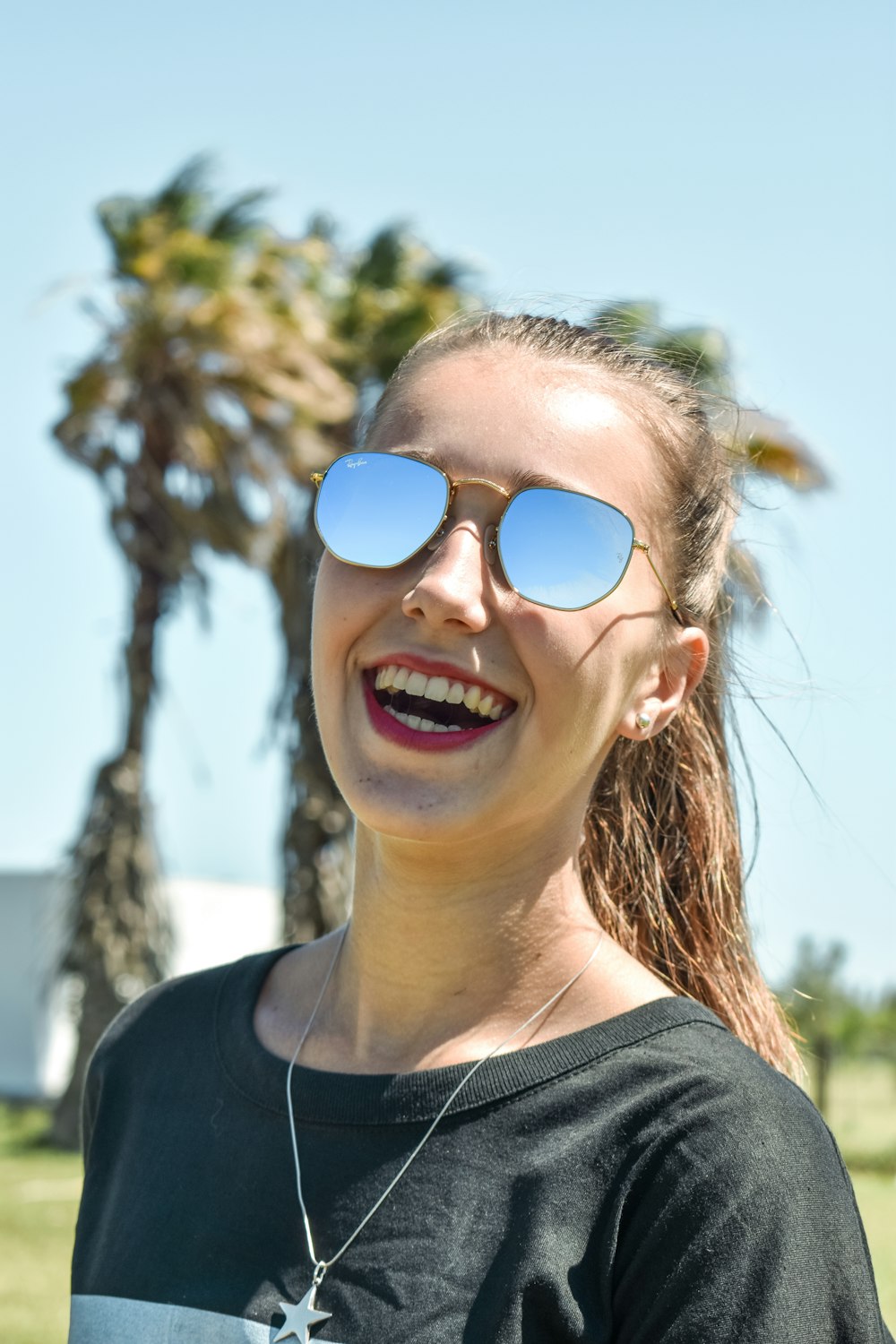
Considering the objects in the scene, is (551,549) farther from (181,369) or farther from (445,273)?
(445,273)

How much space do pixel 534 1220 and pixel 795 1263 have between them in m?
0.27

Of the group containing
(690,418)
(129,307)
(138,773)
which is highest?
(129,307)

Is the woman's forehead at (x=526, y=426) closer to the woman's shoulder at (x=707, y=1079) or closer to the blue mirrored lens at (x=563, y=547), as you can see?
the blue mirrored lens at (x=563, y=547)

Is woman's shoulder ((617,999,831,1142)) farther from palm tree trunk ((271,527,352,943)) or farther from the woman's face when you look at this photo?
palm tree trunk ((271,527,352,943))

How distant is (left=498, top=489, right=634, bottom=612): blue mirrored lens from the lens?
162cm

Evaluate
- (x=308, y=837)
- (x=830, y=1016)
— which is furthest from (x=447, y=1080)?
(x=830, y=1016)

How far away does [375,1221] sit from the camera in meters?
1.53

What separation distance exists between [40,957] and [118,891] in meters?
3.59

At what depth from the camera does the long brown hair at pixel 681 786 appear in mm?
1868

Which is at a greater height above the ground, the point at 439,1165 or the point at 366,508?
the point at 366,508

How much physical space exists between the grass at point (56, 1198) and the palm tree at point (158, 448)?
3.04 feet

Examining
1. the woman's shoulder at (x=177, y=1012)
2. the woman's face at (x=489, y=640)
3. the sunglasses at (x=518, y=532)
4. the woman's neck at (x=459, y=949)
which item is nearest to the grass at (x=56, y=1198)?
the woman's shoulder at (x=177, y=1012)

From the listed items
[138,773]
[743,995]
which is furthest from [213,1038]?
[138,773]

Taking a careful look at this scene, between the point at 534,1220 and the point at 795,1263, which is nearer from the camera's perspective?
the point at 795,1263
